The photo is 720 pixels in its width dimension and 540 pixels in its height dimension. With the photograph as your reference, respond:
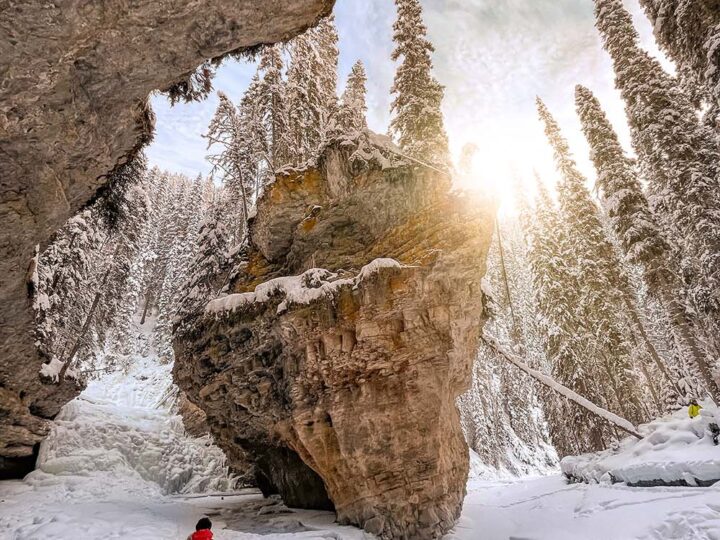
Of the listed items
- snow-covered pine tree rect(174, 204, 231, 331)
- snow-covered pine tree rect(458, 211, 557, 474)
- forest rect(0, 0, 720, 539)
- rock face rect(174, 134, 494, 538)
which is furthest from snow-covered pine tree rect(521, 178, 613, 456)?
snow-covered pine tree rect(174, 204, 231, 331)

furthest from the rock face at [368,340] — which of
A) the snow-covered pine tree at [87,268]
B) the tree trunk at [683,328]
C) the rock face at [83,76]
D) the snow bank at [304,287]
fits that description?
the tree trunk at [683,328]

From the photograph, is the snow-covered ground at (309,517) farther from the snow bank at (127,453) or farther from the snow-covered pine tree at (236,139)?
the snow-covered pine tree at (236,139)

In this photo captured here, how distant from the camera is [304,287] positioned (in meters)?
12.0

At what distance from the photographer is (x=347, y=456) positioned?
11.6 metres

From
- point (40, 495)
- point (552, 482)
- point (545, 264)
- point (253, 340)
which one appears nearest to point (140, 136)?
point (253, 340)

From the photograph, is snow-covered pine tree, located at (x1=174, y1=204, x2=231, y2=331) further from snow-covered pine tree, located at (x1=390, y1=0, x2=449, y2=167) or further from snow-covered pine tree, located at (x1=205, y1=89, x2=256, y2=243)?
snow-covered pine tree, located at (x1=390, y1=0, x2=449, y2=167)

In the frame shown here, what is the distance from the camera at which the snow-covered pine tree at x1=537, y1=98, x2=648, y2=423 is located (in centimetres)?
2206

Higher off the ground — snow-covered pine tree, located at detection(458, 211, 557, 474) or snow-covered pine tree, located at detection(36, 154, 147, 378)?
snow-covered pine tree, located at detection(36, 154, 147, 378)

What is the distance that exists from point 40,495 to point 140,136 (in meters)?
12.0

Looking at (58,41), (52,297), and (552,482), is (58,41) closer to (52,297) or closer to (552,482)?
(52,297)

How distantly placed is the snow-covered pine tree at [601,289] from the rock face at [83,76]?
23477 mm

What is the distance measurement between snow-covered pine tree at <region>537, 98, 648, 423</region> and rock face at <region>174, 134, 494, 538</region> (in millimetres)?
14004

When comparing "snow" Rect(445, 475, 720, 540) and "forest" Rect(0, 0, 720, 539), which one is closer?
"snow" Rect(445, 475, 720, 540)

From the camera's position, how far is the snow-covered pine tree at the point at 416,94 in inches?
755
